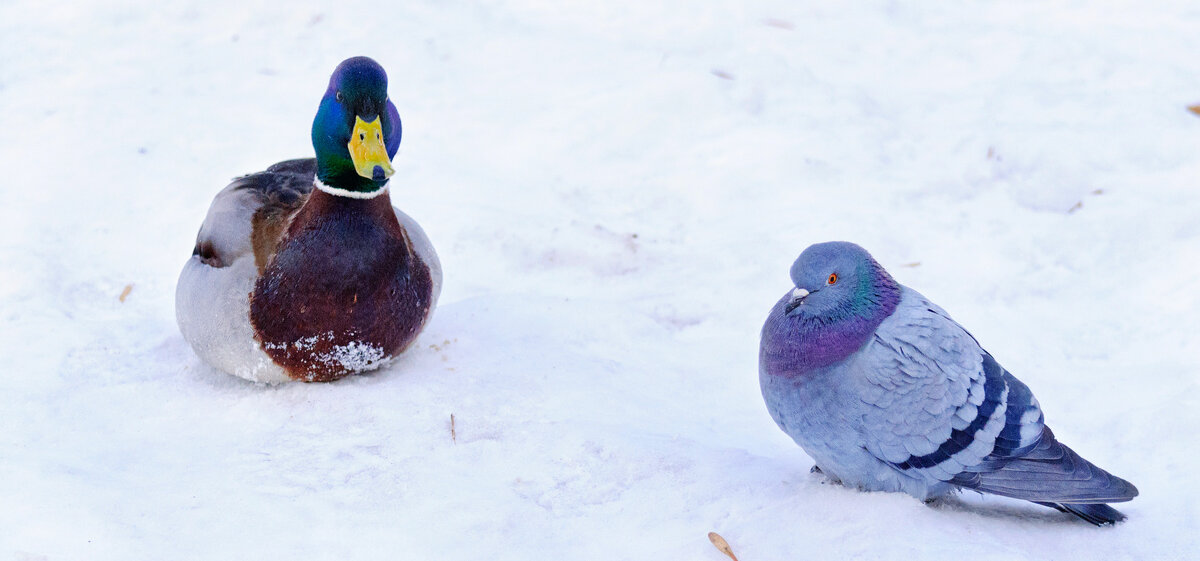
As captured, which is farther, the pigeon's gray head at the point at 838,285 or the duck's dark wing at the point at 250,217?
the duck's dark wing at the point at 250,217

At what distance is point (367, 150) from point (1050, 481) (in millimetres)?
2290

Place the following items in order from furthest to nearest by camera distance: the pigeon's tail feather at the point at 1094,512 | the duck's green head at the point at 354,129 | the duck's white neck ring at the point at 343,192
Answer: the duck's white neck ring at the point at 343,192 → the duck's green head at the point at 354,129 → the pigeon's tail feather at the point at 1094,512

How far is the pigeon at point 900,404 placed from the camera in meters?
2.91

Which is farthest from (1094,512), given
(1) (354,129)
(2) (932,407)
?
(1) (354,129)

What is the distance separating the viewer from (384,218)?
11.9ft

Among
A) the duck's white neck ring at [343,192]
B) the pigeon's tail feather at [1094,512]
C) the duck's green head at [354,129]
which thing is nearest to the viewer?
the pigeon's tail feather at [1094,512]

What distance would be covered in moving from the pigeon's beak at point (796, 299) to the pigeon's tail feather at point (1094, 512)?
35.3 inches

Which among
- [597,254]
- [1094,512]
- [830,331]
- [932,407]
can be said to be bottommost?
[597,254]

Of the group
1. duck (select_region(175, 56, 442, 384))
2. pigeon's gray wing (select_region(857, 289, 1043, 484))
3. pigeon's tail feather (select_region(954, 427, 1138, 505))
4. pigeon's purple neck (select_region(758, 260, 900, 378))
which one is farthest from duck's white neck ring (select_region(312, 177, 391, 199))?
pigeon's tail feather (select_region(954, 427, 1138, 505))

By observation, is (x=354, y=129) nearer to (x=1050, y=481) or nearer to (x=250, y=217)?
(x=250, y=217)

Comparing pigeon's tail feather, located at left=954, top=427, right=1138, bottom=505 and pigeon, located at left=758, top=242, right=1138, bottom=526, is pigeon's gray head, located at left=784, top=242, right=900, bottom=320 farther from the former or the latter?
pigeon's tail feather, located at left=954, top=427, right=1138, bottom=505

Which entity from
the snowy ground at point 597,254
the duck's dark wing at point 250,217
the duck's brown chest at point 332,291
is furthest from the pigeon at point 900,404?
the duck's dark wing at point 250,217

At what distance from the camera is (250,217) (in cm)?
367

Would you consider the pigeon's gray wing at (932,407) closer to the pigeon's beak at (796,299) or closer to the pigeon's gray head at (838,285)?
the pigeon's gray head at (838,285)
